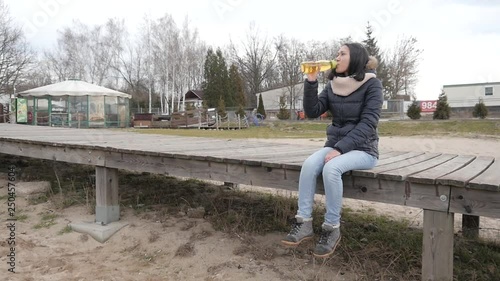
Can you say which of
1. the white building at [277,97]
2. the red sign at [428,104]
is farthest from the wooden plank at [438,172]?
the white building at [277,97]

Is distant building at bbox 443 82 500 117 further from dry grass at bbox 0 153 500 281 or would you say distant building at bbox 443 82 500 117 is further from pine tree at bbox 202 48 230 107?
dry grass at bbox 0 153 500 281

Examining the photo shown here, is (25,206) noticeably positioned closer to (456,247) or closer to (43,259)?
(43,259)

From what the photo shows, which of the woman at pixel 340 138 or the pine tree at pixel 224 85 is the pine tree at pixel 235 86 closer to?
the pine tree at pixel 224 85

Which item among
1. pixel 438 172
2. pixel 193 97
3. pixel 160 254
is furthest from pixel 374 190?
pixel 193 97

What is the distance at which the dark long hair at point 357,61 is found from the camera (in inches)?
124

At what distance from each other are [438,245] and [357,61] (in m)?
1.40

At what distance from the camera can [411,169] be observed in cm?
321

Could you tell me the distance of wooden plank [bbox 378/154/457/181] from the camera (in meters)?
2.89

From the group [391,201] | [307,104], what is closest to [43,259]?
[307,104]

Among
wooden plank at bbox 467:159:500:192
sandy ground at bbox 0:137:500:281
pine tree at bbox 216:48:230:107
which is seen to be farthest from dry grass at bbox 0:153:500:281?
pine tree at bbox 216:48:230:107

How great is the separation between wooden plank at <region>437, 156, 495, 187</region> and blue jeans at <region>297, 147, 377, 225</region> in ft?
1.85

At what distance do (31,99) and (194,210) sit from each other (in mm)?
23739

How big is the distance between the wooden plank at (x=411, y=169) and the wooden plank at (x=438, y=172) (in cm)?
5

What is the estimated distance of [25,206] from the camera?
5574mm
